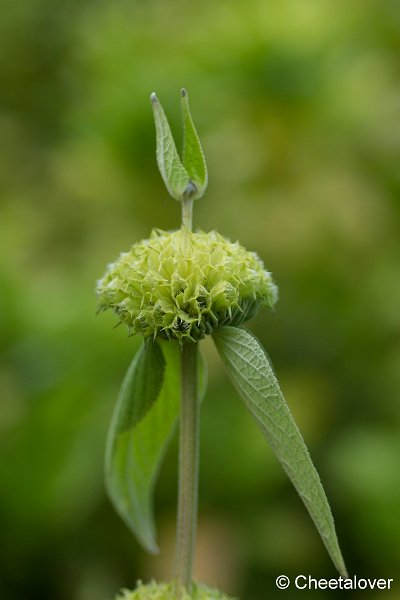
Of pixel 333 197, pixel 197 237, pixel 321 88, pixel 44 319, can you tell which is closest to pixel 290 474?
pixel 197 237

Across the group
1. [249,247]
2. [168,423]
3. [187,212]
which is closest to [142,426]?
[168,423]

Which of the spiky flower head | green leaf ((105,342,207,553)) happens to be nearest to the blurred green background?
green leaf ((105,342,207,553))

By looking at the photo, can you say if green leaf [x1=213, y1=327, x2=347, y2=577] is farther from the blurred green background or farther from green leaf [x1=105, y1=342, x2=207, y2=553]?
the blurred green background

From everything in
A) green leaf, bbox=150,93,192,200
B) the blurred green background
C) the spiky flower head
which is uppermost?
the blurred green background

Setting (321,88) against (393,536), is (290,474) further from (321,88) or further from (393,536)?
(321,88)

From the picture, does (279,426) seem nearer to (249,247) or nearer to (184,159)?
(184,159)

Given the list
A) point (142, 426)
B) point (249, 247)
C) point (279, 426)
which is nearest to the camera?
point (279, 426)

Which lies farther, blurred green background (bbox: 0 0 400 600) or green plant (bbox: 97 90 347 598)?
blurred green background (bbox: 0 0 400 600)
